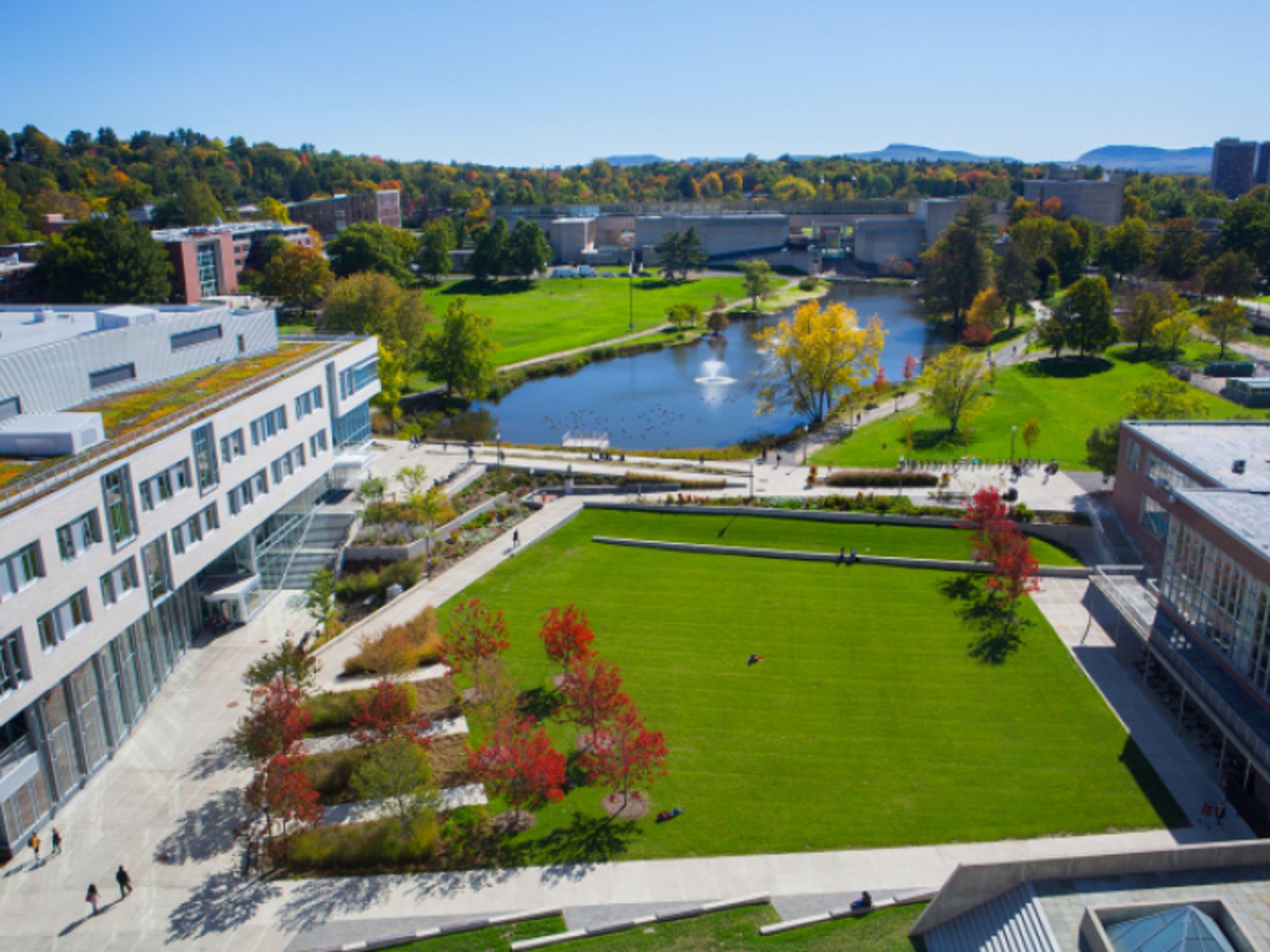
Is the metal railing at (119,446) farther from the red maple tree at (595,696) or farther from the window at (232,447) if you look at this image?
the red maple tree at (595,696)

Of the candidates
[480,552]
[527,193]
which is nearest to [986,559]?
[480,552]

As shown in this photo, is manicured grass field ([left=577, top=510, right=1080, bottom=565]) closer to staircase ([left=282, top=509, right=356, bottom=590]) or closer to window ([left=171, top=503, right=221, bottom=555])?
staircase ([left=282, top=509, right=356, bottom=590])

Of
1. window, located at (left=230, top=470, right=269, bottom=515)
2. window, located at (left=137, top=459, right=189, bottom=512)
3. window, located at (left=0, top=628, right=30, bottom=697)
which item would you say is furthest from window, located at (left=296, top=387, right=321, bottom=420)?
window, located at (left=0, top=628, right=30, bottom=697)

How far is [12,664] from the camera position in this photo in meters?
23.2

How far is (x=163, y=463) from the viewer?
30.5 metres

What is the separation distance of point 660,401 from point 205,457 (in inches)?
1649

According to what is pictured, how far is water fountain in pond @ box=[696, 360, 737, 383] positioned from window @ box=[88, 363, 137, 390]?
153ft

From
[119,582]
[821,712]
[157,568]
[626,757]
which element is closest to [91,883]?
[119,582]

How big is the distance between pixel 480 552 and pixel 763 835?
→ 67.2 feet

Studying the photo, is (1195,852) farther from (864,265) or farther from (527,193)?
(527,193)

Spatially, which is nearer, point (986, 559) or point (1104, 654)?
point (1104, 654)

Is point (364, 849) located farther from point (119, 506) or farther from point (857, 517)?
point (857, 517)

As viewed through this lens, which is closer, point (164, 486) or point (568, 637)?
point (568, 637)

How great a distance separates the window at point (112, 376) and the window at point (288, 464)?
6354mm
